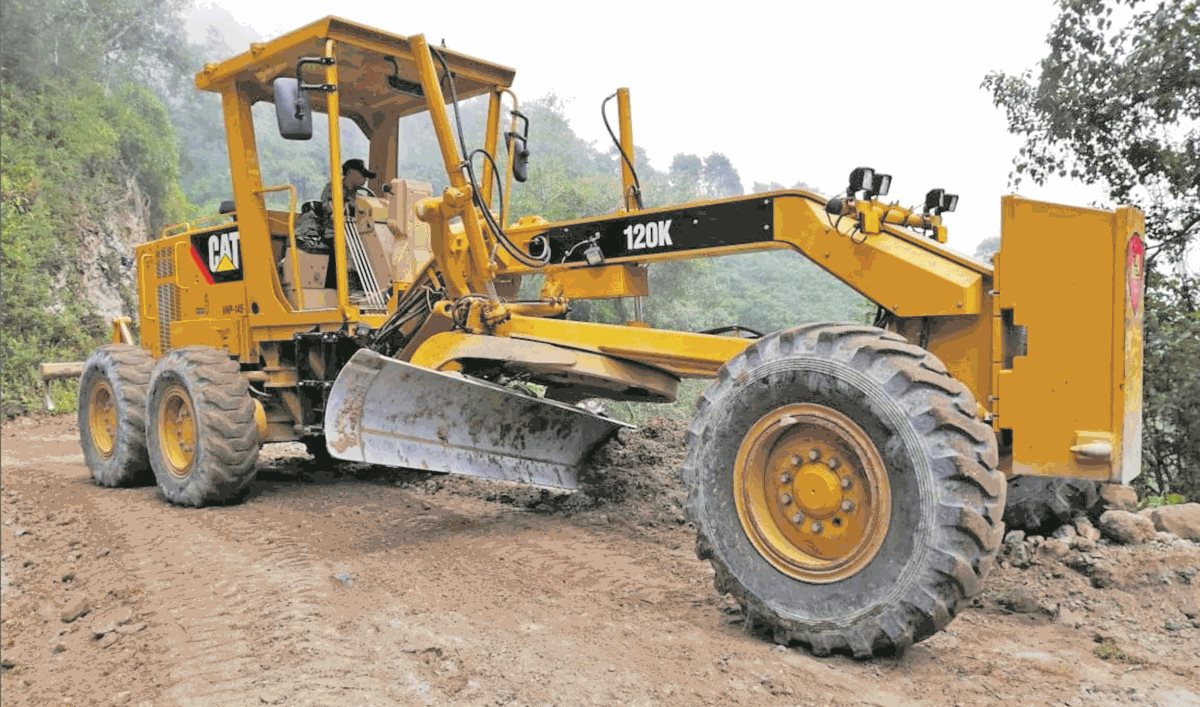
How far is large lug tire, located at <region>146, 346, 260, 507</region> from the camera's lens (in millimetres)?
6141

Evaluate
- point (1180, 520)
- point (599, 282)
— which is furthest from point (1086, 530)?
point (599, 282)

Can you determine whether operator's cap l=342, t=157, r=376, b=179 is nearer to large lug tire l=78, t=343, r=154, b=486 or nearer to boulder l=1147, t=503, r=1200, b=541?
large lug tire l=78, t=343, r=154, b=486

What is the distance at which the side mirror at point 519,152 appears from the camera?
6398mm

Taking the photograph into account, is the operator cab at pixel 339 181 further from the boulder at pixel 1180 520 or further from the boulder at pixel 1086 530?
the boulder at pixel 1180 520

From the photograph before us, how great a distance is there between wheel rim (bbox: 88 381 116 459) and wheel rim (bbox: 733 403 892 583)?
240 inches

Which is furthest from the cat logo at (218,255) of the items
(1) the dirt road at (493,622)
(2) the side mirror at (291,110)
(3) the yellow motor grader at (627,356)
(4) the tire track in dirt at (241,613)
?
(1) the dirt road at (493,622)

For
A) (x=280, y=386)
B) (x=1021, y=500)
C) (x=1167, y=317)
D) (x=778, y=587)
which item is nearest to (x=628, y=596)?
(x=778, y=587)

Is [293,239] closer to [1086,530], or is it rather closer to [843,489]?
[843,489]

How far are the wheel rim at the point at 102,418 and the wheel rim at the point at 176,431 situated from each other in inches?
44.7

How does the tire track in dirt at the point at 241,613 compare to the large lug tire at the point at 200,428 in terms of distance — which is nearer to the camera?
the tire track in dirt at the point at 241,613

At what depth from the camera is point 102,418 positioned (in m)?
7.75

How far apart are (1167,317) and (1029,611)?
200 inches

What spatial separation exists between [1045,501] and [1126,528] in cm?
36

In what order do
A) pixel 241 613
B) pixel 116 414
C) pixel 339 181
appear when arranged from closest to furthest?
pixel 241 613
pixel 339 181
pixel 116 414
